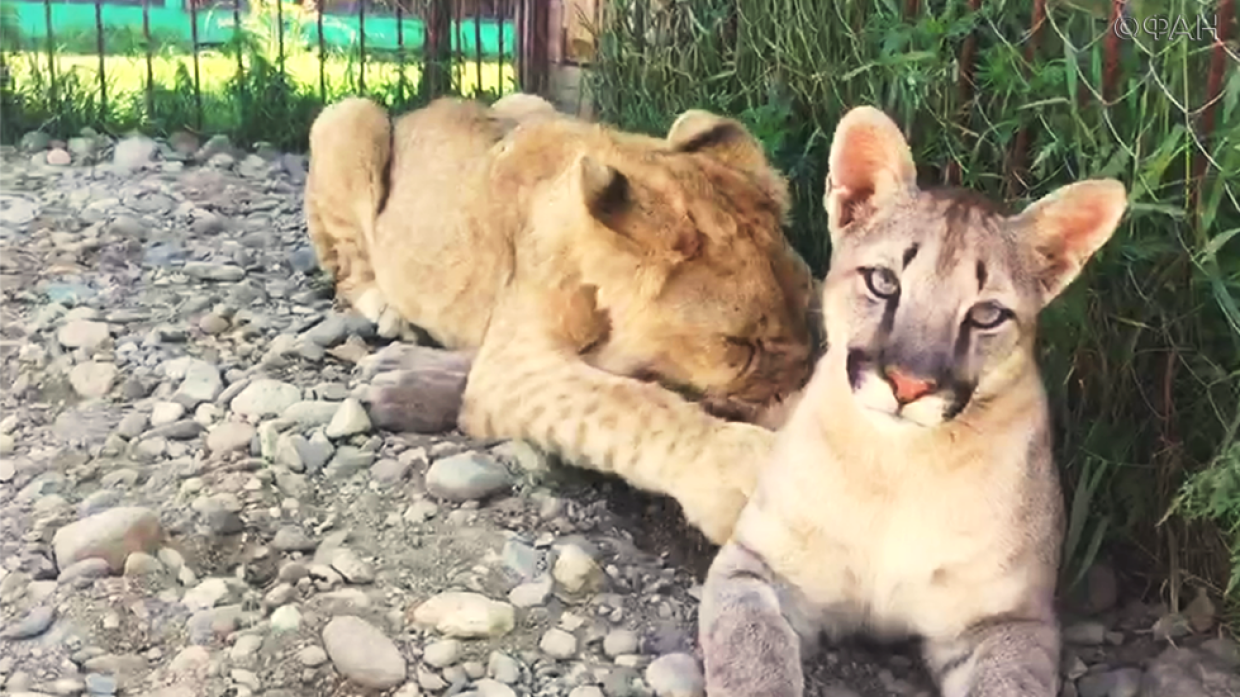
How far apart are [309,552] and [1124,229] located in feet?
4.98

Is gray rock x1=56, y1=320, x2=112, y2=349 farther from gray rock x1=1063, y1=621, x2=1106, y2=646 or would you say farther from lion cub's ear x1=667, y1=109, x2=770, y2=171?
gray rock x1=1063, y1=621, x2=1106, y2=646

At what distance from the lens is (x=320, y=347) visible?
3.70m

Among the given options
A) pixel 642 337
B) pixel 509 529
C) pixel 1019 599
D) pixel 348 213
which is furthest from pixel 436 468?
pixel 348 213

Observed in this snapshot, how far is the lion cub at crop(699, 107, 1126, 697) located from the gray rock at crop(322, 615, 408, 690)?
48cm

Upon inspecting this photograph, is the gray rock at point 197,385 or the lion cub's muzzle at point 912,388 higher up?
the lion cub's muzzle at point 912,388

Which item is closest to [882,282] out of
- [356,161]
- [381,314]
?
[381,314]

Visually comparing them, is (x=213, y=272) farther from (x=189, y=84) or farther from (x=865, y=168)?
(x=865, y=168)

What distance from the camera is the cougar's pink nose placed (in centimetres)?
207

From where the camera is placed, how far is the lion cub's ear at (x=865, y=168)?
7.55 ft

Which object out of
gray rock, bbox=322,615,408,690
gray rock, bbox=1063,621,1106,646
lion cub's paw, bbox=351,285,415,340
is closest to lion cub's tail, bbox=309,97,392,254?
lion cub's paw, bbox=351,285,415,340

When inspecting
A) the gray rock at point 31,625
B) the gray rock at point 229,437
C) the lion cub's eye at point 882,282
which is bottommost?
the gray rock at point 31,625

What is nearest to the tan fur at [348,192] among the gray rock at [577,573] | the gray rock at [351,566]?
the gray rock at [351,566]

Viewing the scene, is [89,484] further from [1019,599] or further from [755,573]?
[1019,599]

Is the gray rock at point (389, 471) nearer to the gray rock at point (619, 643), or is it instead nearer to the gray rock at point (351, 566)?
the gray rock at point (351, 566)
